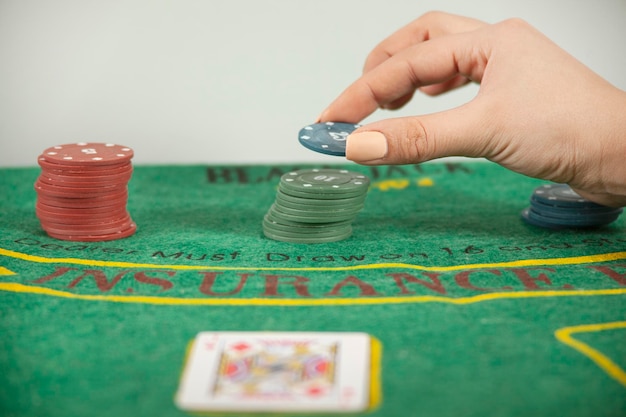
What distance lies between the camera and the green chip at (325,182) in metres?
2.21

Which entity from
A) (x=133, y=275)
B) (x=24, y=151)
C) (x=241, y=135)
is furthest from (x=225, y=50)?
(x=133, y=275)

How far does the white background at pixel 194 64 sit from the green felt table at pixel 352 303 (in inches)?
35.8

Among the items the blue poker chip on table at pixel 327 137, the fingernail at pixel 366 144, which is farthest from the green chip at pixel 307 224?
the fingernail at pixel 366 144

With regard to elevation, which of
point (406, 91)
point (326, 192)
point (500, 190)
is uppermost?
point (406, 91)

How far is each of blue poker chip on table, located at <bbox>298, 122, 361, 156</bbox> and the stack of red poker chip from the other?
0.49 metres

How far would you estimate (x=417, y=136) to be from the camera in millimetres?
1973

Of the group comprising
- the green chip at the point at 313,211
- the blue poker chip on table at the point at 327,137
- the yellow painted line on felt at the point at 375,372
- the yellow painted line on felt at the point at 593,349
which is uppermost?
the blue poker chip on table at the point at 327,137

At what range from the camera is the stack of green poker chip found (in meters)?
2.21

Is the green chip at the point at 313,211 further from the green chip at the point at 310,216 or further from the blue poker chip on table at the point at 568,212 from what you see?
the blue poker chip on table at the point at 568,212

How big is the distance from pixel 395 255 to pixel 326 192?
0.25 meters

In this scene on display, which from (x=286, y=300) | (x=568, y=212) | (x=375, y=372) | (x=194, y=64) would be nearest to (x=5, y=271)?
(x=286, y=300)

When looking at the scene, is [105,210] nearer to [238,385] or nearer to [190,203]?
[190,203]

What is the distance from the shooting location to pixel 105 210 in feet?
7.43

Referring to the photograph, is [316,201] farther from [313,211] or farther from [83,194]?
[83,194]
